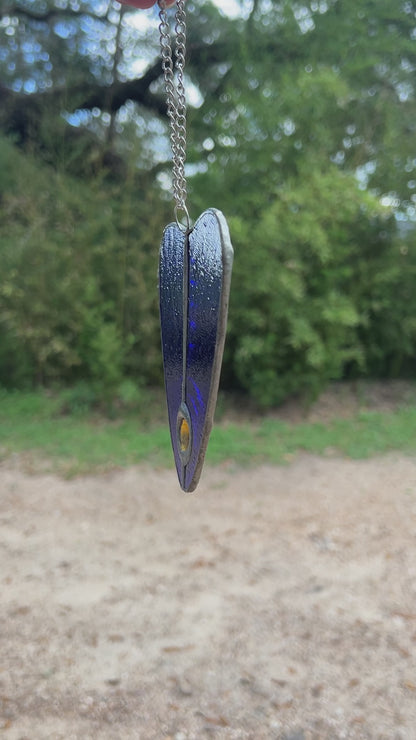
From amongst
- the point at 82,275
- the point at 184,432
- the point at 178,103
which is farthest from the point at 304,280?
the point at 184,432

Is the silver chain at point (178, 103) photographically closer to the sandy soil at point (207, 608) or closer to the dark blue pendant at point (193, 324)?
the dark blue pendant at point (193, 324)

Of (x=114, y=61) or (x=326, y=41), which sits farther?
(x=114, y=61)

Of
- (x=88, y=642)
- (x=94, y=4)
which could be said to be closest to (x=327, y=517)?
(x=88, y=642)

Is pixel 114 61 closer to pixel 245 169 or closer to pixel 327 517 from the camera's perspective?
pixel 245 169

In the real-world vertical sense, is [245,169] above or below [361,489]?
above

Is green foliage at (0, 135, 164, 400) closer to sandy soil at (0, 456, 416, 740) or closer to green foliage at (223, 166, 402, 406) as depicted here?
green foliage at (223, 166, 402, 406)
